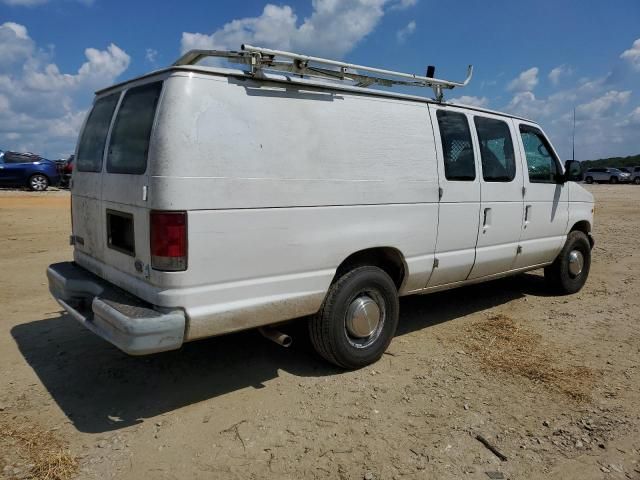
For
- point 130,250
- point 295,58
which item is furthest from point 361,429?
point 295,58

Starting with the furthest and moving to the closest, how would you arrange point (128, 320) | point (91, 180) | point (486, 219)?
point (486, 219) → point (91, 180) → point (128, 320)

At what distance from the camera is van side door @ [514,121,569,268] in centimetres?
574

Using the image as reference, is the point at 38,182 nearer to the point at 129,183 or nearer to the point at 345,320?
the point at 129,183

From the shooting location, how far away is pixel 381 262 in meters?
4.58

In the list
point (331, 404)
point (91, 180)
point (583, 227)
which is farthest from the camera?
point (583, 227)

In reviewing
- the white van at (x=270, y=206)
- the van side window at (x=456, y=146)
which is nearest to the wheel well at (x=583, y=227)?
the white van at (x=270, y=206)

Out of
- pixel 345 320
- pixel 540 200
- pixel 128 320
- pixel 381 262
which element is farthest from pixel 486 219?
pixel 128 320

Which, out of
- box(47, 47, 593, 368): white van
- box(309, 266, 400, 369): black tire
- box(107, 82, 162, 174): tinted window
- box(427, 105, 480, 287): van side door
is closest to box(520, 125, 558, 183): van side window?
box(47, 47, 593, 368): white van

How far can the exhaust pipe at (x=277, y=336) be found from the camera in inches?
147

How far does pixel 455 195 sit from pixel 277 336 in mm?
2183

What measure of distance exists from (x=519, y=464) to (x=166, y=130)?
2.92 m

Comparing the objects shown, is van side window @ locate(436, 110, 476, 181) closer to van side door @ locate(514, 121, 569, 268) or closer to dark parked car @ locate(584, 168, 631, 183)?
van side door @ locate(514, 121, 569, 268)

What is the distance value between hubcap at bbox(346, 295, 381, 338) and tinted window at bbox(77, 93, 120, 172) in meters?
2.26

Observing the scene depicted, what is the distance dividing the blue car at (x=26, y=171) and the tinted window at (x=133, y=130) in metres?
19.4
